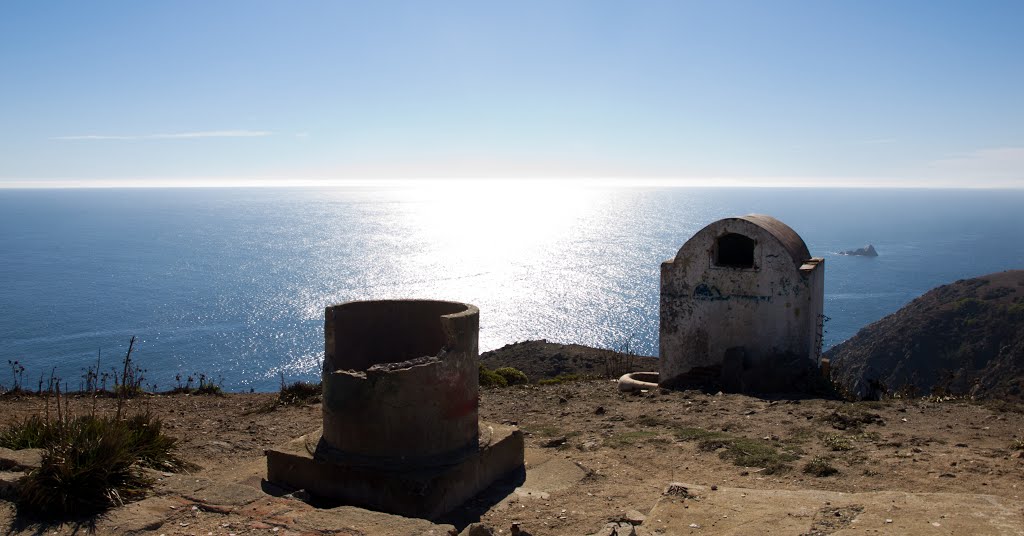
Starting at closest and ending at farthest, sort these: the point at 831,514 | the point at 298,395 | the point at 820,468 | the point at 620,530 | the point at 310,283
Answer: the point at 620,530
the point at 831,514
the point at 820,468
the point at 298,395
the point at 310,283

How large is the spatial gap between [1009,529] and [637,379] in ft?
32.9

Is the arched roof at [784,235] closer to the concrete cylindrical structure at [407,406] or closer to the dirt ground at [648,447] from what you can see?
the dirt ground at [648,447]

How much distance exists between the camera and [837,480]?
7.34 metres

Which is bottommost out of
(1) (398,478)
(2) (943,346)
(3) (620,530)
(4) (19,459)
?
(2) (943,346)

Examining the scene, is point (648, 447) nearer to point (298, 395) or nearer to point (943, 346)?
point (298, 395)

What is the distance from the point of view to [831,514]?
5.57 metres

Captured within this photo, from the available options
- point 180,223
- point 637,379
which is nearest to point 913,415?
point 637,379

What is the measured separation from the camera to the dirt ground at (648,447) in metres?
6.68

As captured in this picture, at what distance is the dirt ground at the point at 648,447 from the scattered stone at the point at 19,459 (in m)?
0.75

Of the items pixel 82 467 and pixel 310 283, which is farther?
pixel 310 283

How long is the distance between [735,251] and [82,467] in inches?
456

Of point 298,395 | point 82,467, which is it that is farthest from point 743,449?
point 298,395

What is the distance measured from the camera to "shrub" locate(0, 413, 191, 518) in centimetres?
555

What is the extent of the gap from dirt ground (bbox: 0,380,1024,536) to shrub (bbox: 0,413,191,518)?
21cm
